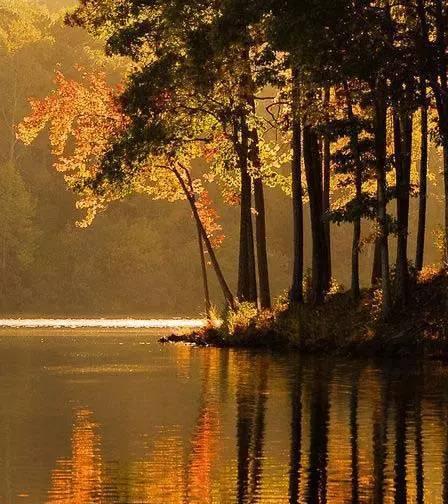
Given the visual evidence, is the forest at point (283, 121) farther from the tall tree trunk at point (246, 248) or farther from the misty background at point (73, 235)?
the misty background at point (73, 235)

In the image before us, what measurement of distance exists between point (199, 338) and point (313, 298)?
455cm

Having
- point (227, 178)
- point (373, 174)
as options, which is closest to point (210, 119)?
point (227, 178)

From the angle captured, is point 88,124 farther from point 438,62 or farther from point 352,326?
point 438,62

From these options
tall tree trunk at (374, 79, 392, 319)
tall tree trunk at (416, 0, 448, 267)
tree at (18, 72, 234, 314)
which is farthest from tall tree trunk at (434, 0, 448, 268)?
tree at (18, 72, 234, 314)

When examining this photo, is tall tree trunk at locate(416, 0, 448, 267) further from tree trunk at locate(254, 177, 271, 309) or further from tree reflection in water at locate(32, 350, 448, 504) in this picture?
tree trunk at locate(254, 177, 271, 309)

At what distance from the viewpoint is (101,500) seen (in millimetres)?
16234

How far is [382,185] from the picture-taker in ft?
156

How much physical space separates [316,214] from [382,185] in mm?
6246

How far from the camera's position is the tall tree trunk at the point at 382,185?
154 ft

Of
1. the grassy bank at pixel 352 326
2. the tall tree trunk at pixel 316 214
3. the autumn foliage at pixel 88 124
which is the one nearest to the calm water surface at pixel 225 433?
the grassy bank at pixel 352 326

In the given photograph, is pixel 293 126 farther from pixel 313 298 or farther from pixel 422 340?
pixel 422 340

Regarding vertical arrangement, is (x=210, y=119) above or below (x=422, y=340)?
above

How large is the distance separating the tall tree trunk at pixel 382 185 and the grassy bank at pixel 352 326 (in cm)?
68

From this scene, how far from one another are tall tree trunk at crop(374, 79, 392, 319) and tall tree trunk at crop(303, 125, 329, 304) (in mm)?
4591
